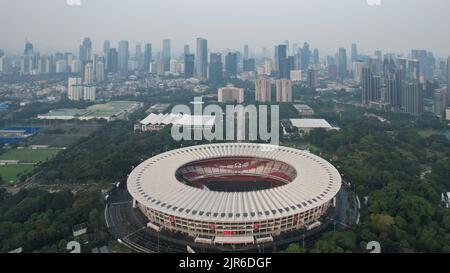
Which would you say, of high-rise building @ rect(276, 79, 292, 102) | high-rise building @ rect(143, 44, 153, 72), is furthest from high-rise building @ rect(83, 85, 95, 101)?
high-rise building @ rect(143, 44, 153, 72)

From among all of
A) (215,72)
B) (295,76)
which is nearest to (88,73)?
(215,72)

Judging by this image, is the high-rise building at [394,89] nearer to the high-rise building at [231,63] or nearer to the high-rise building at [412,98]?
the high-rise building at [412,98]

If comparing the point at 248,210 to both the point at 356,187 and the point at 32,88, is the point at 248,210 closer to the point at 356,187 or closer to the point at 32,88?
the point at 356,187

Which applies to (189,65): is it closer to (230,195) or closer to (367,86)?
(367,86)

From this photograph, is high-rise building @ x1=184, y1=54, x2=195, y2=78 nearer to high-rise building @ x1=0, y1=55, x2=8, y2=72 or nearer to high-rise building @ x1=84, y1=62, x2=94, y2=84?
high-rise building @ x1=84, y1=62, x2=94, y2=84

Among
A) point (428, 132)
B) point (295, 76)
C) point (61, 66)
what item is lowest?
point (428, 132)

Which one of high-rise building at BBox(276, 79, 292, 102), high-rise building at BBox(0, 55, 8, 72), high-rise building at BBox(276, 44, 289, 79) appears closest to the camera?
high-rise building at BBox(276, 79, 292, 102)

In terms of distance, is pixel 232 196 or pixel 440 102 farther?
pixel 440 102

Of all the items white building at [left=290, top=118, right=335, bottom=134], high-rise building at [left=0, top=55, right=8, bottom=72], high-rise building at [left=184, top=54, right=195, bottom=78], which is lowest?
white building at [left=290, top=118, right=335, bottom=134]
